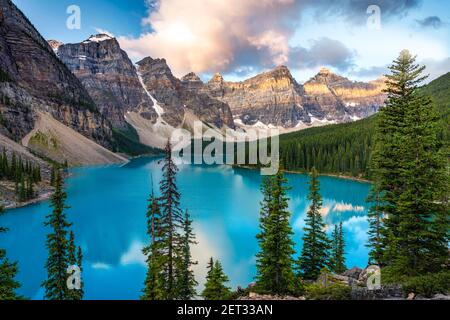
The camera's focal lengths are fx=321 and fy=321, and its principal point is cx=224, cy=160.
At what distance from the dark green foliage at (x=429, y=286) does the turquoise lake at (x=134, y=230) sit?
42.3 feet

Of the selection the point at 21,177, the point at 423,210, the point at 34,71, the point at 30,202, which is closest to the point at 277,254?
the point at 423,210

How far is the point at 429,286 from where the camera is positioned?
11117 millimetres

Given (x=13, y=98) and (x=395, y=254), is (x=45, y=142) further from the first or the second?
(x=395, y=254)

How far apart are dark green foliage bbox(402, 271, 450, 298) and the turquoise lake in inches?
508

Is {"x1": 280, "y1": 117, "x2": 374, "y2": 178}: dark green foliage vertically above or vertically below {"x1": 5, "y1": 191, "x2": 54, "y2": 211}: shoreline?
above

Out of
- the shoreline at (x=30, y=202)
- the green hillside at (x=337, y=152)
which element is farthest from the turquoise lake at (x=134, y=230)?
the green hillside at (x=337, y=152)

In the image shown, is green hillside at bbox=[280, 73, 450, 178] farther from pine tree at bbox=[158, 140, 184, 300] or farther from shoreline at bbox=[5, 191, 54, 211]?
pine tree at bbox=[158, 140, 184, 300]

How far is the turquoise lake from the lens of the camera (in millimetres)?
31609

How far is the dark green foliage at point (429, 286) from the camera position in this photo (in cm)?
1095

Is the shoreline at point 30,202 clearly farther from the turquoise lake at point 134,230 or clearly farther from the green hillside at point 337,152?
the green hillside at point 337,152

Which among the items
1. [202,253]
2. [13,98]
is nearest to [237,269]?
[202,253]

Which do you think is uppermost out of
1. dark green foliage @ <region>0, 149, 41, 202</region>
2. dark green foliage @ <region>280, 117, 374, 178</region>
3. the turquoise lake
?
dark green foliage @ <region>280, 117, 374, 178</region>

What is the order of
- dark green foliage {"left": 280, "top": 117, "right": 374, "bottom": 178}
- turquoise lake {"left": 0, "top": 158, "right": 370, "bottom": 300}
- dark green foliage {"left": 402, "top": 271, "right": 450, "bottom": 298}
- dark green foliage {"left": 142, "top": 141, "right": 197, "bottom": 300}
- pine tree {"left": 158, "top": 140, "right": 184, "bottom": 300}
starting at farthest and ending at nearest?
dark green foliage {"left": 280, "top": 117, "right": 374, "bottom": 178}, turquoise lake {"left": 0, "top": 158, "right": 370, "bottom": 300}, pine tree {"left": 158, "top": 140, "right": 184, "bottom": 300}, dark green foliage {"left": 142, "top": 141, "right": 197, "bottom": 300}, dark green foliage {"left": 402, "top": 271, "right": 450, "bottom": 298}

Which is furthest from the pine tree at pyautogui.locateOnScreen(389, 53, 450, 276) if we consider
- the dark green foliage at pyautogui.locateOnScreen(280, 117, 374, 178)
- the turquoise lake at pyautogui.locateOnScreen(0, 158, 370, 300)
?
the dark green foliage at pyautogui.locateOnScreen(280, 117, 374, 178)
